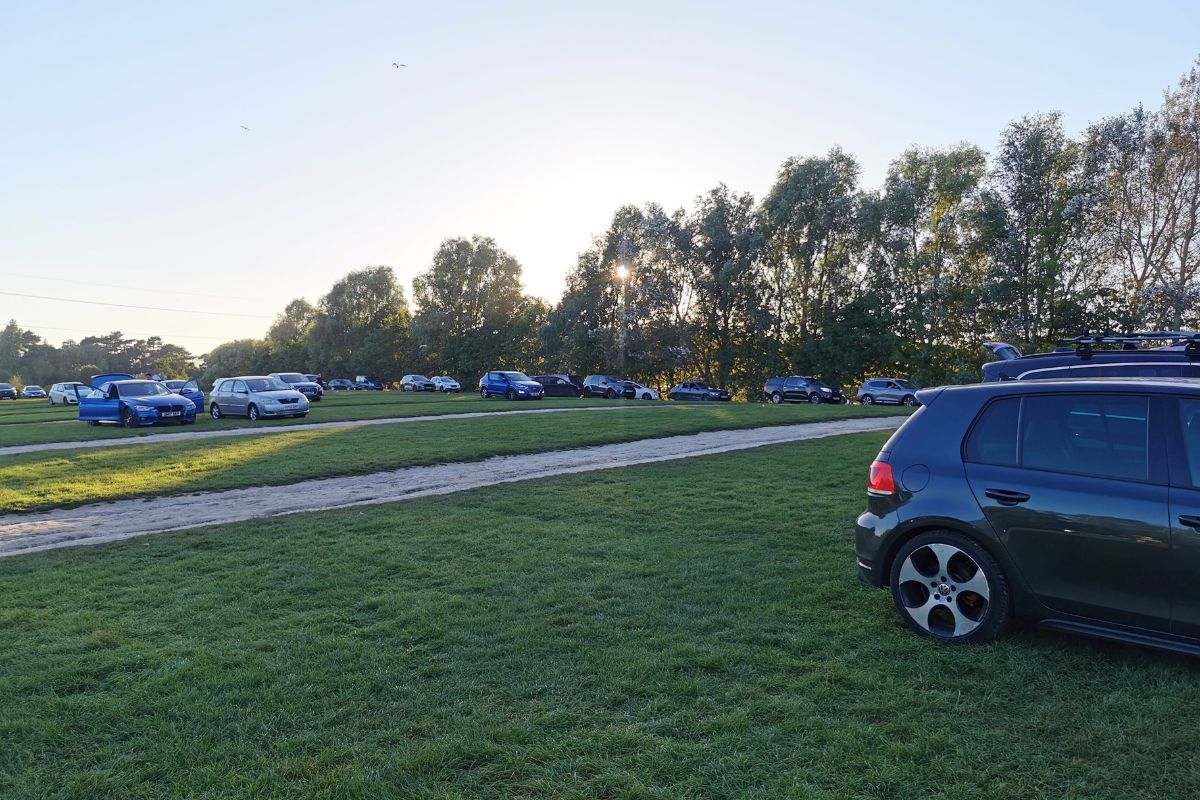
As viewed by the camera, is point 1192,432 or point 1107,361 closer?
point 1192,432

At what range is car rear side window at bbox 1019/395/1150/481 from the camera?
401 centimetres

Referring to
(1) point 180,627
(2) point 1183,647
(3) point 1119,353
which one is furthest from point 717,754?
(3) point 1119,353

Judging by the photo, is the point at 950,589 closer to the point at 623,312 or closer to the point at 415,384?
the point at 623,312

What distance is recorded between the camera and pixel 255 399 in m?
26.2

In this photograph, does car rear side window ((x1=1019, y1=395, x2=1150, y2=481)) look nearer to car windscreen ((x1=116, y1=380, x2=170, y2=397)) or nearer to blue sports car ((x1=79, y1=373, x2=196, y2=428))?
blue sports car ((x1=79, y1=373, x2=196, y2=428))

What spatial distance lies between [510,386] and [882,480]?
36.1 m

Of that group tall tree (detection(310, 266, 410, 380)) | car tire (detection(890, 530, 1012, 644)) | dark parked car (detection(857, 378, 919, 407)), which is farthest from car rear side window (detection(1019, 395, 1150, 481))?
tall tree (detection(310, 266, 410, 380))

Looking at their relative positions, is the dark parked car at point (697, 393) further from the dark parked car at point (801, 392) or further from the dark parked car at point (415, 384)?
the dark parked car at point (415, 384)

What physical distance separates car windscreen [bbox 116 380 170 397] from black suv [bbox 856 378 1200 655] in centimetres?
2593

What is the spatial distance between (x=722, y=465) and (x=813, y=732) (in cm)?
936

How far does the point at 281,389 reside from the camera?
88.9ft

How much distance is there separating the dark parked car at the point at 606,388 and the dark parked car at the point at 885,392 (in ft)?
47.6

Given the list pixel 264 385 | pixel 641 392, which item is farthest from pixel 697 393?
pixel 264 385

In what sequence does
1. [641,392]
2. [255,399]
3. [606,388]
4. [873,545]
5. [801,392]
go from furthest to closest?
1. [641,392]
2. [606,388]
3. [801,392]
4. [255,399]
5. [873,545]
